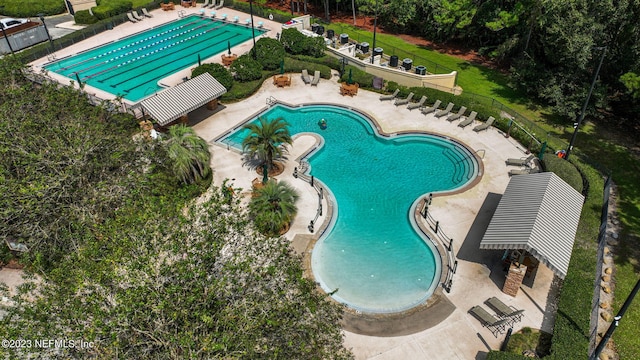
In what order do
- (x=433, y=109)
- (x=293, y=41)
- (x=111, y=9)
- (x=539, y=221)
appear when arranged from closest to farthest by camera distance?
(x=539, y=221)
(x=433, y=109)
(x=293, y=41)
(x=111, y=9)

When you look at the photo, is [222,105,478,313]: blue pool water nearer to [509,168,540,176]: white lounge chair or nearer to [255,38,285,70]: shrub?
[509,168,540,176]: white lounge chair

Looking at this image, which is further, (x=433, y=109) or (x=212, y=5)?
(x=212, y=5)

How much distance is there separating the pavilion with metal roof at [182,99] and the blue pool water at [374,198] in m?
3.60

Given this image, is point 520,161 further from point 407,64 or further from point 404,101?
point 407,64

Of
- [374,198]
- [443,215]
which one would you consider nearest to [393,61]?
[374,198]

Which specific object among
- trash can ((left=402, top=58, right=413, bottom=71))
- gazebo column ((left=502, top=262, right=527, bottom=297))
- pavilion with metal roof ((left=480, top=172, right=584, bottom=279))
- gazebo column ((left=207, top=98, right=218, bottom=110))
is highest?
trash can ((left=402, top=58, right=413, bottom=71))

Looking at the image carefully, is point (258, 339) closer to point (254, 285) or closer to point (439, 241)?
point (254, 285)

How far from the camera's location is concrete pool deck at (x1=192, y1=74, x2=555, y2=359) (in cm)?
1870

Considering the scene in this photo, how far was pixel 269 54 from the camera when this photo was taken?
40.0 metres

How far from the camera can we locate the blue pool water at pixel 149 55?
133ft

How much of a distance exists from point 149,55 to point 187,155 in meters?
26.3

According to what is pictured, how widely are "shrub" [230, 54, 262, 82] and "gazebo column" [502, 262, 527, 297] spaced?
27183mm

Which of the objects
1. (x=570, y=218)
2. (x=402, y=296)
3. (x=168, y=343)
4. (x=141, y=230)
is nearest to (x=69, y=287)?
(x=141, y=230)

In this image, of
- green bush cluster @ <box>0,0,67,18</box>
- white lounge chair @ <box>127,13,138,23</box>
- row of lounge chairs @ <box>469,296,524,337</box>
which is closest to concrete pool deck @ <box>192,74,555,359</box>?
row of lounge chairs @ <box>469,296,524,337</box>
